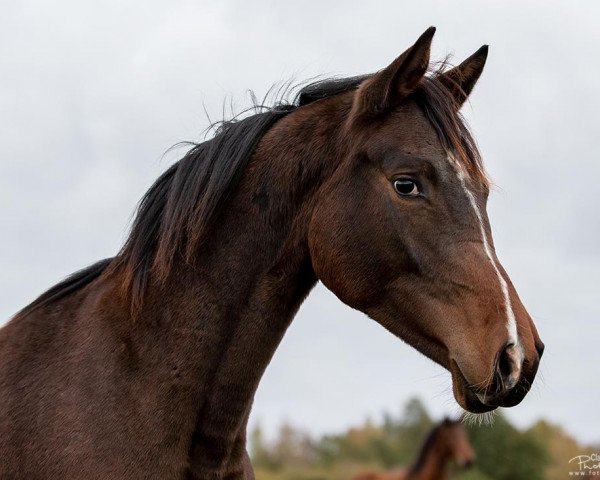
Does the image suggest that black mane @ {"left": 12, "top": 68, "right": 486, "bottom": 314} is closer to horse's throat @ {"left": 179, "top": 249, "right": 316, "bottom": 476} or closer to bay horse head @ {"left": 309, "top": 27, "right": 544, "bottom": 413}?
bay horse head @ {"left": 309, "top": 27, "right": 544, "bottom": 413}

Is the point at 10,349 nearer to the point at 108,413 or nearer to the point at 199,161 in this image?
the point at 108,413

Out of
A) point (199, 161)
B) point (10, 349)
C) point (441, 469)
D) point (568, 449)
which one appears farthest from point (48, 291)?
point (568, 449)

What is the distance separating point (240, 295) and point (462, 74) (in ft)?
5.86

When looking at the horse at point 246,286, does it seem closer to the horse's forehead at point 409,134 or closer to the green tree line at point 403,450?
the horse's forehead at point 409,134

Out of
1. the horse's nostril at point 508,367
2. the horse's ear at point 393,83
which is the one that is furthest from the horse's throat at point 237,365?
the horse's nostril at point 508,367

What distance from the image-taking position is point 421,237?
4.34 metres

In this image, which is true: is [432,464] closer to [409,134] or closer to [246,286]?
[246,286]

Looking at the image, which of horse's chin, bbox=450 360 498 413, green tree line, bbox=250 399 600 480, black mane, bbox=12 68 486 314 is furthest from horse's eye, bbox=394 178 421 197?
green tree line, bbox=250 399 600 480

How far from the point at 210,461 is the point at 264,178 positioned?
1.48 meters

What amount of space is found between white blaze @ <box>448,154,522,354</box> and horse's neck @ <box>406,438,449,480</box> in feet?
57.2

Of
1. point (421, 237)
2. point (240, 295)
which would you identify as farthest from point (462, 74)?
point (240, 295)

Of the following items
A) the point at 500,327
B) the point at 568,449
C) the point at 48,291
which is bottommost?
the point at 500,327

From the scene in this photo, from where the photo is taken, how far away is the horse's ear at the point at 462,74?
504 cm

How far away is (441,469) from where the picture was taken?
21531 millimetres
